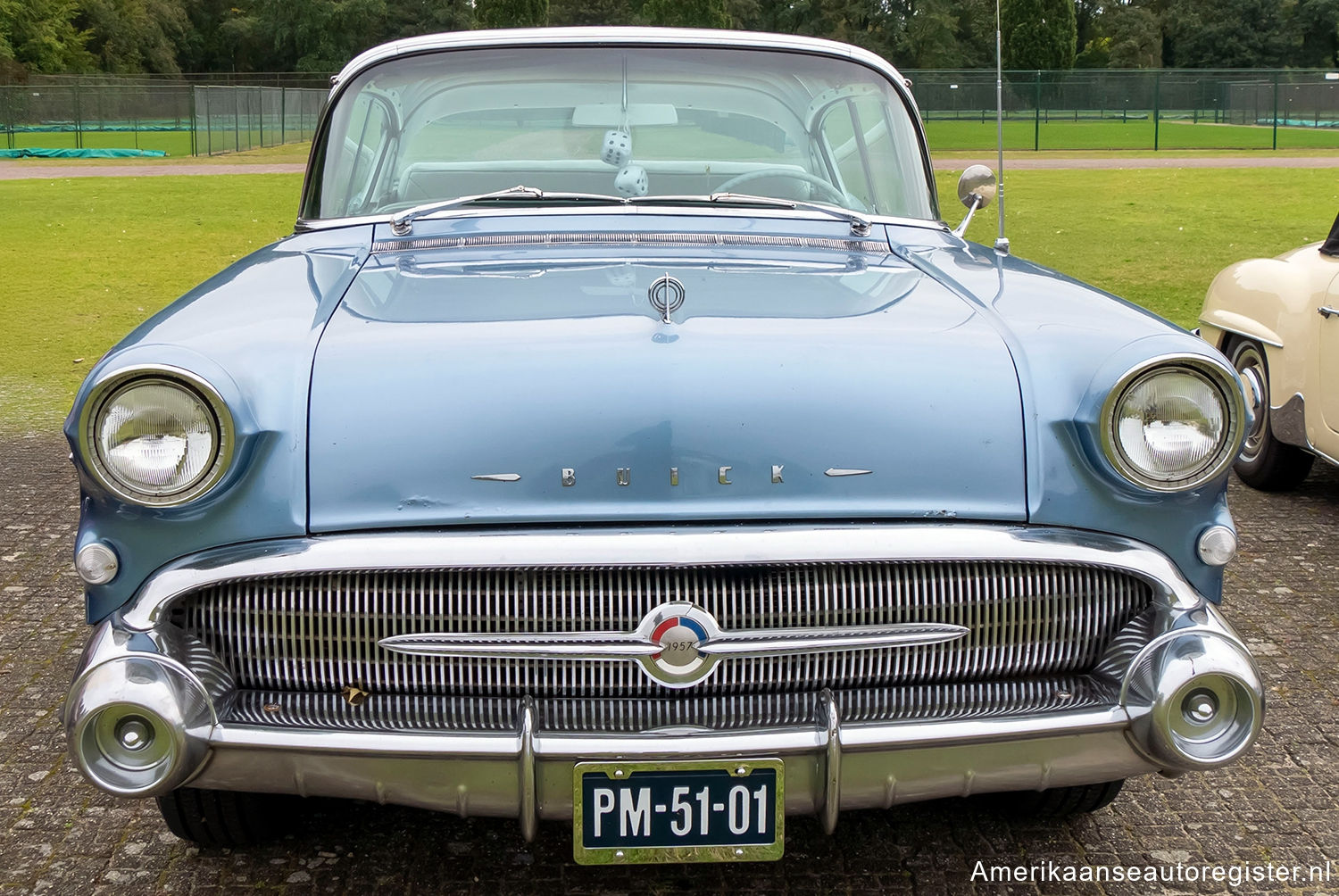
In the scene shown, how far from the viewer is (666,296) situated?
2291 millimetres

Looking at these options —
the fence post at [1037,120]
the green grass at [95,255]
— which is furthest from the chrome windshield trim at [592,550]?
the fence post at [1037,120]

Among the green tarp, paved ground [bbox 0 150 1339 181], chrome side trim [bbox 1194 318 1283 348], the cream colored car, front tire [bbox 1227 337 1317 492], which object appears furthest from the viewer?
the green tarp

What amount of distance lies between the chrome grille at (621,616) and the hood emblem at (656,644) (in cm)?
2

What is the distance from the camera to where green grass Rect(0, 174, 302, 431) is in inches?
306

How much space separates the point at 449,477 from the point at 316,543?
0.22 m

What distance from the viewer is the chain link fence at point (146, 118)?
27734 millimetres

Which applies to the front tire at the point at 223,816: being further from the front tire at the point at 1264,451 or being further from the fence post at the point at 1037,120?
the fence post at the point at 1037,120

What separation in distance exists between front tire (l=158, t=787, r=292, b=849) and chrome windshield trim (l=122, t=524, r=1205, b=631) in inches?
20.8

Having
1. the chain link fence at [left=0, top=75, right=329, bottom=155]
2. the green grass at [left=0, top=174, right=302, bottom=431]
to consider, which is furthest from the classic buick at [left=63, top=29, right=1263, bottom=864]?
the chain link fence at [left=0, top=75, right=329, bottom=155]

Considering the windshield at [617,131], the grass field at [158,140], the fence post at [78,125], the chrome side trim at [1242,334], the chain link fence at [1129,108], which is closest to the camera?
the windshield at [617,131]

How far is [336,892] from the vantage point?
2.45 metres

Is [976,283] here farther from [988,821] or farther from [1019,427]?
[988,821]

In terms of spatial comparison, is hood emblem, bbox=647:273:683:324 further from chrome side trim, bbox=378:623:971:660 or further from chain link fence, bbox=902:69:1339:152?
chain link fence, bbox=902:69:1339:152

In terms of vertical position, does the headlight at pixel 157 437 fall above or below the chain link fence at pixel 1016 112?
below
